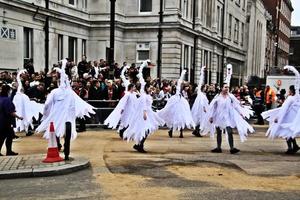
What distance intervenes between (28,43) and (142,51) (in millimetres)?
13883

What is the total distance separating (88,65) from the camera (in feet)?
76.9

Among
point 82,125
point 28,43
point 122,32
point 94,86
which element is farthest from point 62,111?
point 122,32

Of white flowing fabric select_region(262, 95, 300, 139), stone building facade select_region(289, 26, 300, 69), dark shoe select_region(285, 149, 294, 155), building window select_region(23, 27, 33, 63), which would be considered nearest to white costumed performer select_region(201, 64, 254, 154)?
white flowing fabric select_region(262, 95, 300, 139)

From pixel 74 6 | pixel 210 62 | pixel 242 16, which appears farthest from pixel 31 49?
pixel 242 16

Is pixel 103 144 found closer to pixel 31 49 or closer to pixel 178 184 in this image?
pixel 178 184

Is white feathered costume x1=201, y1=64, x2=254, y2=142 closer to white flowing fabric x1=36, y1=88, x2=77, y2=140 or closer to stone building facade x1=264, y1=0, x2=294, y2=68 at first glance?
white flowing fabric x1=36, y1=88, x2=77, y2=140

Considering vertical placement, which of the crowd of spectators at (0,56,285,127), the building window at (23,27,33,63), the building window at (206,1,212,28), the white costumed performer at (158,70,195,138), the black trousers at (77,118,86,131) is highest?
the building window at (206,1,212,28)

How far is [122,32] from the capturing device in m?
42.5

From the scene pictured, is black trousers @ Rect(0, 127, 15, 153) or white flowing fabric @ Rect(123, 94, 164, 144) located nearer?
black trousers @ Rect(0, 127, 15, 153)

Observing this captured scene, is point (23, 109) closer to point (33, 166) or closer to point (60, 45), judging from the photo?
A: point (33, 166)

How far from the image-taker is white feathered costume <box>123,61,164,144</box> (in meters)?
13.8

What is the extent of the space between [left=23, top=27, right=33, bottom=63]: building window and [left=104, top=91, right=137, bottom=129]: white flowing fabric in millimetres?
17162

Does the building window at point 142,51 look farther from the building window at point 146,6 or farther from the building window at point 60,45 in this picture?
the building window at point 60,45

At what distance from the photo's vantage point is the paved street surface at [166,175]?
877cm
